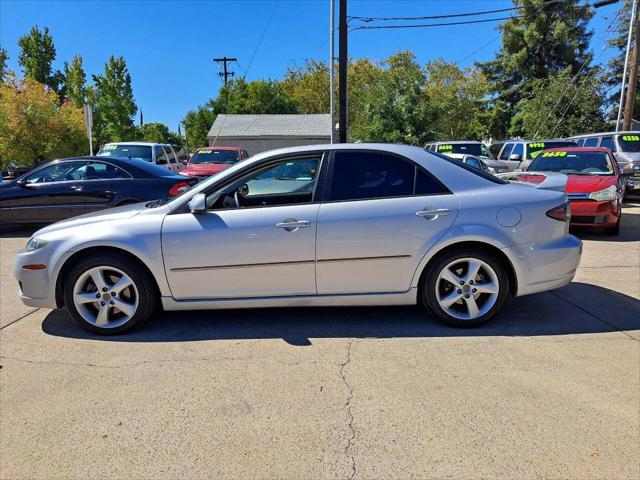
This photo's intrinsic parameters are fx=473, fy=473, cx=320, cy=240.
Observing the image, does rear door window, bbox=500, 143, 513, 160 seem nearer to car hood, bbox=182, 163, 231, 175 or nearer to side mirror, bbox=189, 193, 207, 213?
car hood, bbox=182, 163, 231, 175

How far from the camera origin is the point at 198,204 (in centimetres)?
396

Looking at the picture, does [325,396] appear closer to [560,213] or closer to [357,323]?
[357,323]

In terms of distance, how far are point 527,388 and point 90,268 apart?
354 cm

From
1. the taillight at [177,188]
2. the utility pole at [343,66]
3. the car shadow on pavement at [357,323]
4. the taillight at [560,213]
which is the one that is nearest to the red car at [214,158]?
the utility pole at [343,66]

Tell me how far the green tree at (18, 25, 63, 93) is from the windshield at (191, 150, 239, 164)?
3939 centimetres

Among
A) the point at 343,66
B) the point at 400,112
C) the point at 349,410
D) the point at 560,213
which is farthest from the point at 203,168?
the point at 400,112

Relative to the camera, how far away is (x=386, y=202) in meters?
4.03

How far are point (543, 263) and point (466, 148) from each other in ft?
44.6

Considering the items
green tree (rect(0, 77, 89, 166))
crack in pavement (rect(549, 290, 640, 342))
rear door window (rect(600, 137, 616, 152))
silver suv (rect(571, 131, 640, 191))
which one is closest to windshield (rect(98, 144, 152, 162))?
green tree (rect(0, 77, 89, 166))

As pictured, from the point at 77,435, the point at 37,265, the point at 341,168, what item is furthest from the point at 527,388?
the point at 37,265

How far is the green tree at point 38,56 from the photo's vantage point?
45406mm

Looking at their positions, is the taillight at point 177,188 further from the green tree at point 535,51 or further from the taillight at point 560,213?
the green tree at point 535,51

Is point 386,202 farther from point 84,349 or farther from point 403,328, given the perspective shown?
point 84,349

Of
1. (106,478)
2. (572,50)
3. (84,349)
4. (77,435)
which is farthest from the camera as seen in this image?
(572,50)
